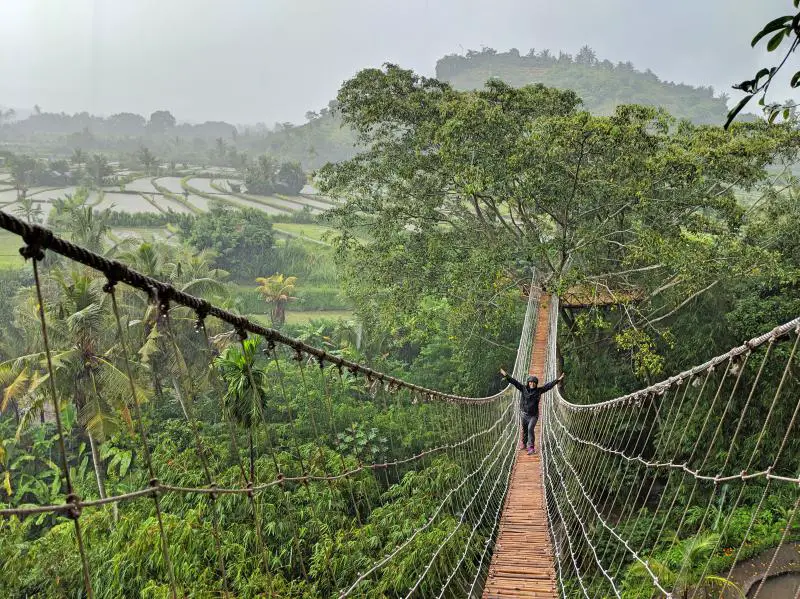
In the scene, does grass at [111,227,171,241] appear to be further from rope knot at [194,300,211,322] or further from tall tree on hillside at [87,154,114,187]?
rope knot at [194,300,211,322]

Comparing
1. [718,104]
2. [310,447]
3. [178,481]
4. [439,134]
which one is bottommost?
[178,481]

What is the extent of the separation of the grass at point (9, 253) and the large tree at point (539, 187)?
12.9m

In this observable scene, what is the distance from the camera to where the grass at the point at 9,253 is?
16672 mm

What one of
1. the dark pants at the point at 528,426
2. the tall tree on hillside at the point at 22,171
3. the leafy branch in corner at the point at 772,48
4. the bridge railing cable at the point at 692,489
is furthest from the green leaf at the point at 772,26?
the tall tree on hillside at the point at 22,171

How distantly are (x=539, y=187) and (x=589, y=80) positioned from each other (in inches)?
2218

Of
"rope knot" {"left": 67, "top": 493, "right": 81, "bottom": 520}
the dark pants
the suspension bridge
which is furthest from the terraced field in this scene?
"rope knot" {"left": 67, "top": 493, "right": 81, "bottom": 520}

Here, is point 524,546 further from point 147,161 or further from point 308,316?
point 147,161

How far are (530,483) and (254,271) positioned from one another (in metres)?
15.5

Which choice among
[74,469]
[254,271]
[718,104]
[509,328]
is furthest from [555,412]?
[718,104]

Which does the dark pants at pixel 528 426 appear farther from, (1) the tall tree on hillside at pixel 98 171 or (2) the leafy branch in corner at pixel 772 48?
(1) the tall tree on hillside at pixel 98 171

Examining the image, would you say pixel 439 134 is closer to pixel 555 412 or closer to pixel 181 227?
pixel 555 412

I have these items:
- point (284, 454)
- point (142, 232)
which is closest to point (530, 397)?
point (284, 454)

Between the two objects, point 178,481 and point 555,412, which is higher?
point 555,412

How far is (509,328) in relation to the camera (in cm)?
1022
